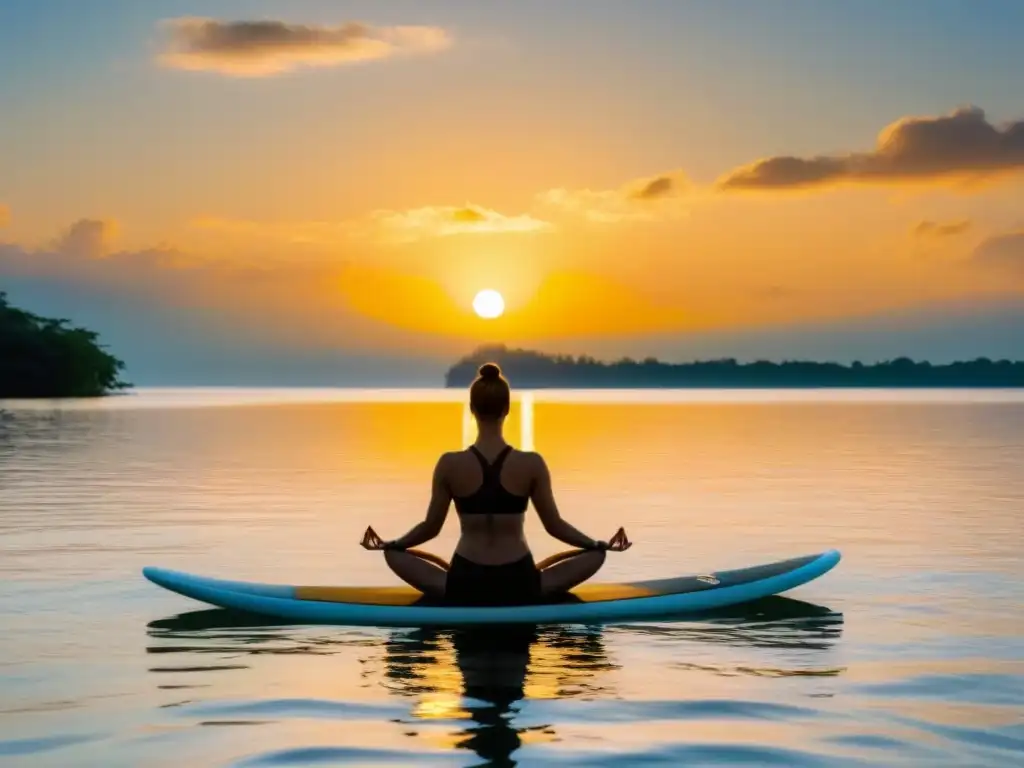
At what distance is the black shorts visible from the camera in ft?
36.3

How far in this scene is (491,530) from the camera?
1089 cm

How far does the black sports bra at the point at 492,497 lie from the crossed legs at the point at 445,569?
79 centimetres

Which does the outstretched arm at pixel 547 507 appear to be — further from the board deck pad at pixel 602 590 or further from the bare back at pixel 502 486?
the board deck pad at pixel 602 590

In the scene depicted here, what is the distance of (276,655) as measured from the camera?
1042 cm

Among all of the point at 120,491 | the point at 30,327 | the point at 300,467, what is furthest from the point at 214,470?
the point at 30,327

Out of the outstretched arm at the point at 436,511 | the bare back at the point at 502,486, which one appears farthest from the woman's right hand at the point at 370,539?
the bare back at the point at 502,486

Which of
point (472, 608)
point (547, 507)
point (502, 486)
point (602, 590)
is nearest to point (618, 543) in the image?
point (547, 507)

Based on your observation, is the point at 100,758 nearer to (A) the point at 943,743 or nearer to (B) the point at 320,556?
(A) the point at 943,743

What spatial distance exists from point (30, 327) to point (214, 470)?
10772cm

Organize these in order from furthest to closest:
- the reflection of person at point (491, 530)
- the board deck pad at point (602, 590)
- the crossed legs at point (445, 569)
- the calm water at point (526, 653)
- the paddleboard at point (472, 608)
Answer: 1. the board deck pad at point (602, 590)
2. the crossed legs at point (445, 569)
3. the paddleboard at point (472, 608)
4. the reflection of person at point (491, 530)
5. the calm water at point (526, 653)

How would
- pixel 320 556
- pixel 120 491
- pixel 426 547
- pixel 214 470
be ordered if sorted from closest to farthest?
pixel 320 556 < pixel 426 547 < pixel 120 491 < pixel 214 470

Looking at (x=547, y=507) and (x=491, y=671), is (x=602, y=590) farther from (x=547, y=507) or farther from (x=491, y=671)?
(x=491, y=671)

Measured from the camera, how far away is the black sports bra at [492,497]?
10.6 m

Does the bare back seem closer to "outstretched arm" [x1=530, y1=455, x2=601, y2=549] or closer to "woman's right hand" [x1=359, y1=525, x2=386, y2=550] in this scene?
"outstretched arm" [x1=530, y1=455, x2=601, y2=549]
